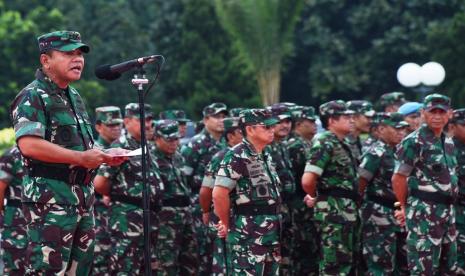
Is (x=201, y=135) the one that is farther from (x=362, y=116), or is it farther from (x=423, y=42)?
(x=423, y=42)

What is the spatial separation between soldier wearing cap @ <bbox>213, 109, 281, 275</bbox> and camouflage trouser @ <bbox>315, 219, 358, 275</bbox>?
1.95 m

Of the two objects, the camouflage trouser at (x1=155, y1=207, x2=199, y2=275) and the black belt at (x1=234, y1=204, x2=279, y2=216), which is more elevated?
the black belt at (x1=234, y1=204, x2=279, y2=216)

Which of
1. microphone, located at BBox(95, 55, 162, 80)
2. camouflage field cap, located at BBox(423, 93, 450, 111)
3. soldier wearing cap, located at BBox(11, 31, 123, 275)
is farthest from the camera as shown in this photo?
camouflage field cap, located at BBox(423, 93, 450, 111)

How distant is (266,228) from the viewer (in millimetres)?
8625

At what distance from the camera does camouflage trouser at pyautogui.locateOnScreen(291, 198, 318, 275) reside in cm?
1162

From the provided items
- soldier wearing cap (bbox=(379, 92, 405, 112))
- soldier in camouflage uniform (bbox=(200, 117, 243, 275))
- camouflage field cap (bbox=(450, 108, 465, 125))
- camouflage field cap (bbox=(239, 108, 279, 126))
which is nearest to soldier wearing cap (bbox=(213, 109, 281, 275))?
camouflage field cap (bbox=(239, 108, 279, 126))

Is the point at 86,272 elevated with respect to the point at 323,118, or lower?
lower

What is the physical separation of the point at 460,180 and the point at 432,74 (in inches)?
375

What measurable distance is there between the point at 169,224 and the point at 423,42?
27.7 metres

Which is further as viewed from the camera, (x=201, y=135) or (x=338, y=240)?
(x=201, y=135)

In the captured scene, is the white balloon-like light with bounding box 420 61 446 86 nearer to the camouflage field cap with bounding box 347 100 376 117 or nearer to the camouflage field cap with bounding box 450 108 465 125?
→ the camouflage field cap with bounding box 347 100 376 117

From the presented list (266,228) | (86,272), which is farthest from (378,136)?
(86,272)

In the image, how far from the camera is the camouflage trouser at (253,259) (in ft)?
28.2

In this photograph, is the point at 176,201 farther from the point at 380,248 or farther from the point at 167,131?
the point at 380,248
